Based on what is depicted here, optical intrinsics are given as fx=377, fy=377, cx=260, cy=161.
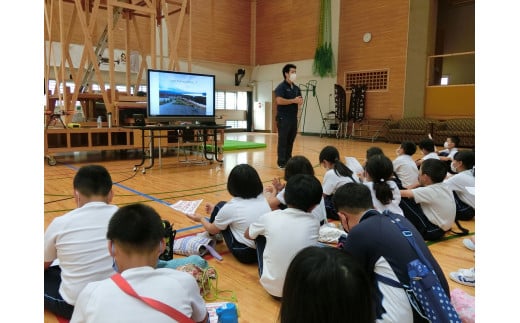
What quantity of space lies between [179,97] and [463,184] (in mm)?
4452

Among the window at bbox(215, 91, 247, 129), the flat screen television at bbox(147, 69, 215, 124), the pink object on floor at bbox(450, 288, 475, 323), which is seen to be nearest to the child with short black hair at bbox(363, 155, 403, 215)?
the pink object on floor at bbox(450, 288, 475, 323)

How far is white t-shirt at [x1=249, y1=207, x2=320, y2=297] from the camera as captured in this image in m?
1.76

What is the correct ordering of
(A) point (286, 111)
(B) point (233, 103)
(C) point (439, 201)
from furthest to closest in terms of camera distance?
1. (B) point (233, 103)
2. (A) point (286, 111)
3. (C) point (439, 201)

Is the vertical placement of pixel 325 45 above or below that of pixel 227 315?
above

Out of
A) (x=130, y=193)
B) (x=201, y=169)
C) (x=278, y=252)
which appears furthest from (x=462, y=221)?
(x=201, y=169)

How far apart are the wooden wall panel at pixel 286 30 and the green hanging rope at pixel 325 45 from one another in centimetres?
27

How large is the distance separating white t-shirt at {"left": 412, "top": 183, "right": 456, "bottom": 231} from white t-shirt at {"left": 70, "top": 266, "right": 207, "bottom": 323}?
200 cm

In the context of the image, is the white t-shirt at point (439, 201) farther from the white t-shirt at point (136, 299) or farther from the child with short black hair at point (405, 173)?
the white t-shirt at point (136, 299)

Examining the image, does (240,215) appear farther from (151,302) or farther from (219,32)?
(219,32)

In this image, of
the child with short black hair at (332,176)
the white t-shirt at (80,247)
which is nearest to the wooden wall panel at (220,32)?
the child with short black hair at (332,176)

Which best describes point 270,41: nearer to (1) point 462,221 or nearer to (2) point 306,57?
(2) point 306,57

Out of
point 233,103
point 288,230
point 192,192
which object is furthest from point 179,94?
point 233,103

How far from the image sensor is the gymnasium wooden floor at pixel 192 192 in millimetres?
1937

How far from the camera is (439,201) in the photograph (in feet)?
8.50
